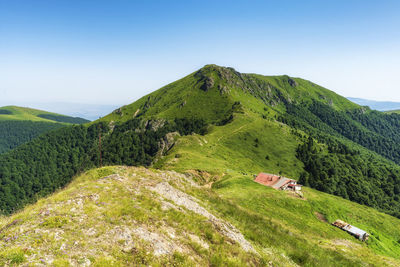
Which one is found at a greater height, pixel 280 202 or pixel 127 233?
pixel 127 233

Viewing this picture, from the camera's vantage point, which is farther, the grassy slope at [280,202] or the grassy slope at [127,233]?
the grassy slope at [280,202]

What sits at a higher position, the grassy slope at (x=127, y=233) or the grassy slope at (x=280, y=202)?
the grassy slope at (x=127, y=233)

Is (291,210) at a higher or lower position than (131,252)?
lower

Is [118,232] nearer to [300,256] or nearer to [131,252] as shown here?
[131,252]

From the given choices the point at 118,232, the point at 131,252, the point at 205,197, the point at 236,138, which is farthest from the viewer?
the point at 236,138

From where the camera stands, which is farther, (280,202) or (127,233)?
(280,202)

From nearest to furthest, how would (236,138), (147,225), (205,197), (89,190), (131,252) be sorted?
(131,252)
(147,225)
(89,190)
(205,197)
(236,138)

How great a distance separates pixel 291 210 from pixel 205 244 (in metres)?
31.2

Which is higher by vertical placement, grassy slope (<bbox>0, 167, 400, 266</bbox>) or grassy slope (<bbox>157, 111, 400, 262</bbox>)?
grassy slope (<bbox>0, 167, 400, 266</bbox>)

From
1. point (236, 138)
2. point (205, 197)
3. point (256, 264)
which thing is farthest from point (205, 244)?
point (236, 138)

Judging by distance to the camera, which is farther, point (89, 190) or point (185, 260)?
point (89, 190)

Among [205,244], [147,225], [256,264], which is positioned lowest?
[256,264]

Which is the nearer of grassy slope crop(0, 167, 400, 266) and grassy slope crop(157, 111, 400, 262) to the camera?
grassy slope crop(0, 167, 400, 266)

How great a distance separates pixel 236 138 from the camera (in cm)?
10738
